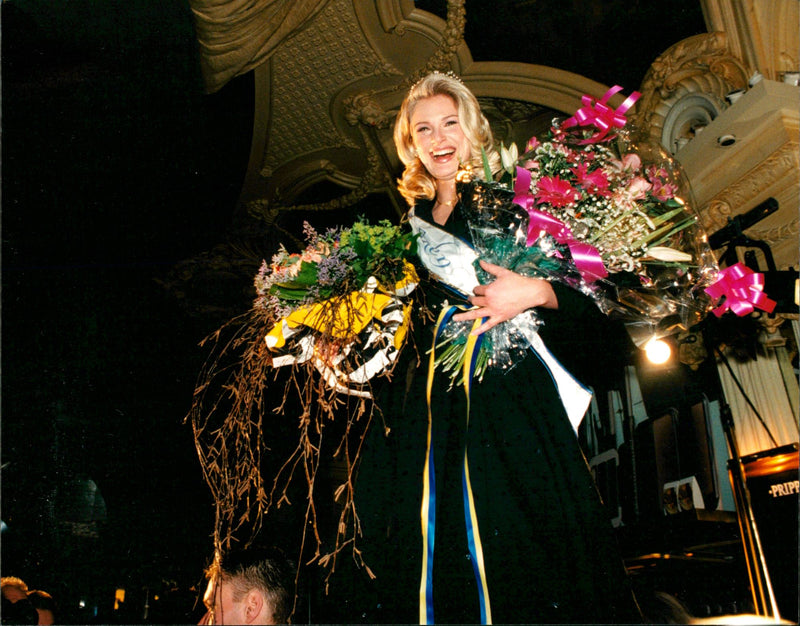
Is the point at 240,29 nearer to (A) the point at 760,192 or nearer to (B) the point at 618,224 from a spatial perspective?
(A) the point at 760,192

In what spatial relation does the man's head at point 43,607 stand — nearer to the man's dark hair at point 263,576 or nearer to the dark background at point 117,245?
the dark background at point 117,245

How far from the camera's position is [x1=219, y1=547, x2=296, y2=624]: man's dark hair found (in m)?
1.68

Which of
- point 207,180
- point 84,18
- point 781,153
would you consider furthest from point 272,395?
point 781,153

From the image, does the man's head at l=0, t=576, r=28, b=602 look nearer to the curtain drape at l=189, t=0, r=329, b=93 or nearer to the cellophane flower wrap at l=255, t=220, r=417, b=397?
the cellophane flower wrap at l=255, t=220, r=417, b=397

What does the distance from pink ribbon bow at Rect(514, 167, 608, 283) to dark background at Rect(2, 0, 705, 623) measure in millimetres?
2968

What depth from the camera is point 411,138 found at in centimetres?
221

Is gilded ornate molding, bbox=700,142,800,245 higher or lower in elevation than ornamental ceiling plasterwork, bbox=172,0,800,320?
lower

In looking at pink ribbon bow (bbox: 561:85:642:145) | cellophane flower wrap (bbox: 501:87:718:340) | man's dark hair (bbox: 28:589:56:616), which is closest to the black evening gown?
cellophane flower wrap (bbox: 501:87:718:340)

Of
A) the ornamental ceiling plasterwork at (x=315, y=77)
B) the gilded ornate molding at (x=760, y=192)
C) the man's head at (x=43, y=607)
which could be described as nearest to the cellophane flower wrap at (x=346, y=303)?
the gilded ornate molding at (x=760, y=192)

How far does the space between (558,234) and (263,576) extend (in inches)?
47.7

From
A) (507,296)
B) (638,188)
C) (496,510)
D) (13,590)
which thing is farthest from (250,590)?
(13,590)

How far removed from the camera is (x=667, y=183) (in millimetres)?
1851

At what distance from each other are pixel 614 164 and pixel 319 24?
11.8 feet

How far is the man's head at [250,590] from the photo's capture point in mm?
1661
